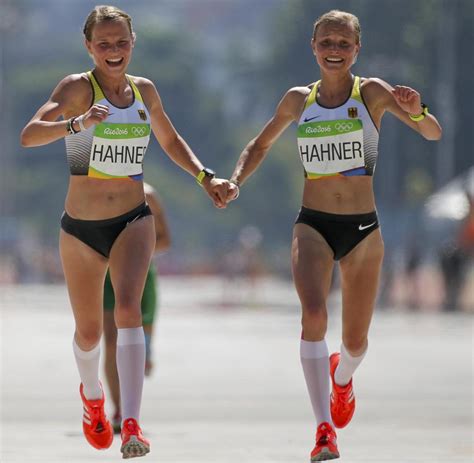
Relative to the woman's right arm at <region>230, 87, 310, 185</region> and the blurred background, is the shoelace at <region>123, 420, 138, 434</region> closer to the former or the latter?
the woman's right arm at <region>230, 87, 310, 185</region>

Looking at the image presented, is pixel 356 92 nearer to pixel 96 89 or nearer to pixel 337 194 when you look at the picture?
pixel 337 194

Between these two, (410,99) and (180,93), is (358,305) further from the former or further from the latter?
(180,93)

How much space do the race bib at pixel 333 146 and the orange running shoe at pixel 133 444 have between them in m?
1.72

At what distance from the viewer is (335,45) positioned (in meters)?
9.10

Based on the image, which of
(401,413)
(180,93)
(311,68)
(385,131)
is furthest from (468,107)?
(401,413)

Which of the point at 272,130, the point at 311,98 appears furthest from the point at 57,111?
the point at 311,98

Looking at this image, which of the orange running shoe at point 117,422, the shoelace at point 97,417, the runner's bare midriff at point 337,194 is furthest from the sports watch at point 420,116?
the orange running shoe at point 117,422

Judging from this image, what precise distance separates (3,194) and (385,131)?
39.4 m

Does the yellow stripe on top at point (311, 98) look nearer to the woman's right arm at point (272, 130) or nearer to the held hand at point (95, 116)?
the woman's right arm at point (272, 130)

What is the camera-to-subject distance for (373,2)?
82.6m

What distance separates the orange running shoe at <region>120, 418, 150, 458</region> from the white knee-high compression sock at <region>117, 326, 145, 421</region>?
23 centimetres

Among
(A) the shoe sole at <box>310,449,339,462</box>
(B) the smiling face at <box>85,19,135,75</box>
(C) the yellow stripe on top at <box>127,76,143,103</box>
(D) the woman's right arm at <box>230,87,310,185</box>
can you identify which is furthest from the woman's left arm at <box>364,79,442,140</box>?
(A) the shoe sole at <box>310,449,339,462</box>

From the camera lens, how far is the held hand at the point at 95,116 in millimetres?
8469

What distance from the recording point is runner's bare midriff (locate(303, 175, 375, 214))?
29.9ft
